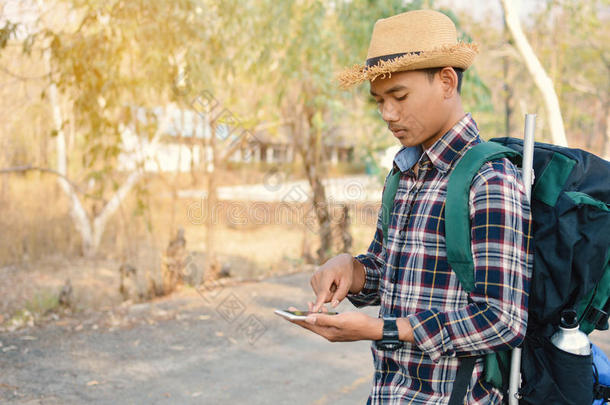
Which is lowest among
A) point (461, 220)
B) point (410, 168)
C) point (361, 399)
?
point (361, 399)

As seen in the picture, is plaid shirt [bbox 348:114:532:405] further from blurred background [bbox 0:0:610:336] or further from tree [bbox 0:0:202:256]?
tree [bbox 0:0:202:256]

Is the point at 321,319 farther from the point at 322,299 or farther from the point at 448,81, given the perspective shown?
the point at 448,81

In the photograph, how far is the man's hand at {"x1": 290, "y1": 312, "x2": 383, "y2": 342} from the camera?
5.32ft

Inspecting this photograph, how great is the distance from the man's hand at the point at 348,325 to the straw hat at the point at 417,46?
715 millimetres

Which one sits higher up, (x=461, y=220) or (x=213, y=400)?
(x=461, y=220)

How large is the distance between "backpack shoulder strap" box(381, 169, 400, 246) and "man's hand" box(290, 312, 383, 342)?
47cm

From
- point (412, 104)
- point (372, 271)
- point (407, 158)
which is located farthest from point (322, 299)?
point (412, 104)

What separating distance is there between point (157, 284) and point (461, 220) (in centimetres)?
648

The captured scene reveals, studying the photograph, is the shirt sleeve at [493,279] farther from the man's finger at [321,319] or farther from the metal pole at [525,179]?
the man's finger at [321,319]

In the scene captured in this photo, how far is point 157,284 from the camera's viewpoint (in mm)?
7586

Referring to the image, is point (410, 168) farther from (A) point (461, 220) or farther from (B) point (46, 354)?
(B) point (46, 354)

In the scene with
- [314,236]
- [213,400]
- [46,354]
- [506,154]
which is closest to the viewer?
[506,154]

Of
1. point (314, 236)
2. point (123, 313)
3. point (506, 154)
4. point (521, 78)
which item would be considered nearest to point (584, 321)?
point (506, 154)

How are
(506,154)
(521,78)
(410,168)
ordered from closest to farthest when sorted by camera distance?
(506,154), (410,168), (521,78)
